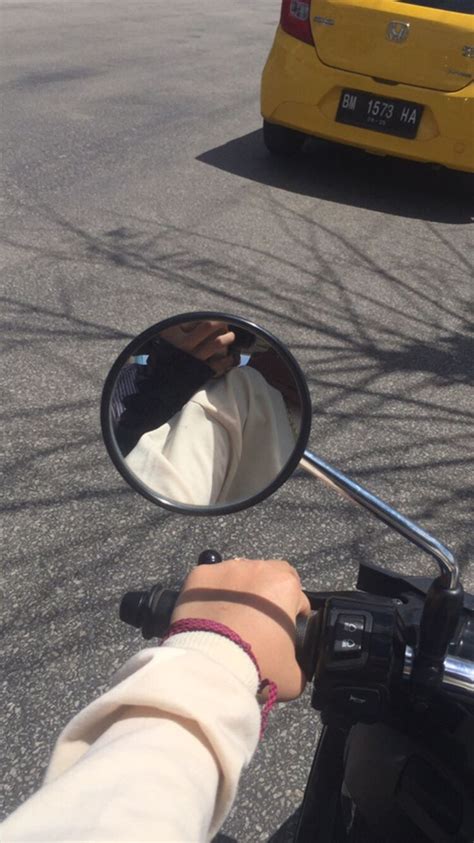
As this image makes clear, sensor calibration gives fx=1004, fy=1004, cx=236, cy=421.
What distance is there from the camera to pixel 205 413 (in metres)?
1.46

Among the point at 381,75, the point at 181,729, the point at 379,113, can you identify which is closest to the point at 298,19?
the point at 381,75

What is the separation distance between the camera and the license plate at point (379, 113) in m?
6.75

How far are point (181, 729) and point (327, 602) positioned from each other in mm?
337

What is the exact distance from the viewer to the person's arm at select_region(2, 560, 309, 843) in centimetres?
94

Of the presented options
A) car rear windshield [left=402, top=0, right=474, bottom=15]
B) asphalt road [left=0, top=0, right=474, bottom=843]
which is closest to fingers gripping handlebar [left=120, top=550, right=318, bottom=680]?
asphalt road [left=0, top=0, right=474, bottom=843]

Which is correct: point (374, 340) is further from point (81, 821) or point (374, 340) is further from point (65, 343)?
point (81, 821)

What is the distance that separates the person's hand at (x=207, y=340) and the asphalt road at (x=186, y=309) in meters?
1.42

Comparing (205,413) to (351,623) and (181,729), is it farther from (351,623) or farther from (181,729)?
(181,729)

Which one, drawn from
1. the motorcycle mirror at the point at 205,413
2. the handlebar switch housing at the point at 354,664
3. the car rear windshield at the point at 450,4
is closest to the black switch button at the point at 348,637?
the handlebar switch housing at the point at 354,664

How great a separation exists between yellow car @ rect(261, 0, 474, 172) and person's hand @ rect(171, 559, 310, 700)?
590cm

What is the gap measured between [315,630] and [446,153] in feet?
19.7

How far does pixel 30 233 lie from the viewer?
19.7 feet

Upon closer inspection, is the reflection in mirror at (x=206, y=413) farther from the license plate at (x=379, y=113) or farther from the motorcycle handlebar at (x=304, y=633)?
the license plate at (x=379, y=113)

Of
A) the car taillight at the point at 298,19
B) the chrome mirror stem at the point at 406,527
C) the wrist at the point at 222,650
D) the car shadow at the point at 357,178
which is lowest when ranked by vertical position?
the car shadow at the point at 357,178
